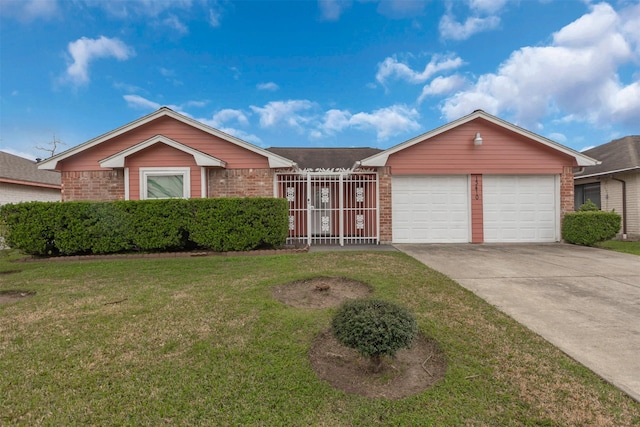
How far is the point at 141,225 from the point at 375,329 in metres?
7.53

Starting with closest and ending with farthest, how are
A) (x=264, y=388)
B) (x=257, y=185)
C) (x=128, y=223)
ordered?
(x=264, y=388) < (x=128, y=223) < (x=257, y=185)

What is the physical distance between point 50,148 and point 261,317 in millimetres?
30538

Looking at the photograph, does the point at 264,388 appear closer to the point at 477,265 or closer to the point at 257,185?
the point at 477,265

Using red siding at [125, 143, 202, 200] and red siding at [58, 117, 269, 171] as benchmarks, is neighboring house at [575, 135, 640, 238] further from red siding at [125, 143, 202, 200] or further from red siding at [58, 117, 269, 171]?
red siding at [125, 143, 202, 200]

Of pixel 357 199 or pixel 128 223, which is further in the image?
pixel 357 199

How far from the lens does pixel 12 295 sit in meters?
4.73

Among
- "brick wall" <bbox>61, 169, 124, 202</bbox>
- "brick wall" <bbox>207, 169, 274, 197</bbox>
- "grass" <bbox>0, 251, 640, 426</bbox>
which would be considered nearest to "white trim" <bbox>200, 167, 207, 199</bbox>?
"brick wall" <bbox>207, 169, 274, 197</bbox>

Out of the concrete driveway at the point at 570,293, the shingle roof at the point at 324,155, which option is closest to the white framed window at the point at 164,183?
the shingle roof at the point at 324,155

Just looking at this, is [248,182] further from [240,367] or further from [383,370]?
[383,370]

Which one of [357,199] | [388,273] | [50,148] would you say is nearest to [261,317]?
[388,273]

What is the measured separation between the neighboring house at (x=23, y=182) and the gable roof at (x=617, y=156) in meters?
22.7

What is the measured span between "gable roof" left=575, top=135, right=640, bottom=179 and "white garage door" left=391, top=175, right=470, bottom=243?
18.8 ft

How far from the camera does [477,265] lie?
6402mm

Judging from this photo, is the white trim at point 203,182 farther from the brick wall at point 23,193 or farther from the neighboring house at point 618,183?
the neighboring house at point 618,183
